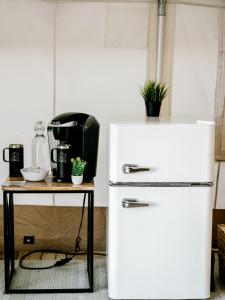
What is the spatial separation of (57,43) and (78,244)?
5.20 feet

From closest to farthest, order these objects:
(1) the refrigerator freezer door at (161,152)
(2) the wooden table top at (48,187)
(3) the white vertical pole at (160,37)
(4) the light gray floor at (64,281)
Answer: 1. (1) the refrigerator freezer door at (161,152)
2. (2) the wooden table top at (48,187)
3. (4) the light gray floor at (64,281)
4. (3) the white vertical pole at (160,37)

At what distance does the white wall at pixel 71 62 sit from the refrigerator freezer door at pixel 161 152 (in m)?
0.76

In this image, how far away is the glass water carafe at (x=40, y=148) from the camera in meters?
3.57

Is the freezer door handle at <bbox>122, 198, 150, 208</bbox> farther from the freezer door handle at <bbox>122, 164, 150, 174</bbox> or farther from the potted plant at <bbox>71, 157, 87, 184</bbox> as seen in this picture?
the potted plant at <bbox>71, 157, 87, 184</bbox>

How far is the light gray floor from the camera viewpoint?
321cm

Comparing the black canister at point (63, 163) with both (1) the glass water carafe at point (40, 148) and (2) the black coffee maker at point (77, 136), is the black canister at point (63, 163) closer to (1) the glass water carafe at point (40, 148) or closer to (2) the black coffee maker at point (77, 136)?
(2) the black coffee maker at point (77, 136)

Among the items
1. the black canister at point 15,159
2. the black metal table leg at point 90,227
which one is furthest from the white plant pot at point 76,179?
the black canister at point 15,159

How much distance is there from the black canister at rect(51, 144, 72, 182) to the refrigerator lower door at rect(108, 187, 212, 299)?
378 millimetres

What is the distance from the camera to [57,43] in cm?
377

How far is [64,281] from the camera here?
11.3 ft

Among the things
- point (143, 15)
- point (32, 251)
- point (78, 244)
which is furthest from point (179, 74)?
point (32, 251)

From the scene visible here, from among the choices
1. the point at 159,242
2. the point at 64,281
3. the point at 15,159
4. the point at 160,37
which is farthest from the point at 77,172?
the point at 160,37

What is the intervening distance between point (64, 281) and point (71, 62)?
63.2 inches

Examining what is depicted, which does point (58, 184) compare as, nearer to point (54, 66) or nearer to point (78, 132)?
point (78, 132)
